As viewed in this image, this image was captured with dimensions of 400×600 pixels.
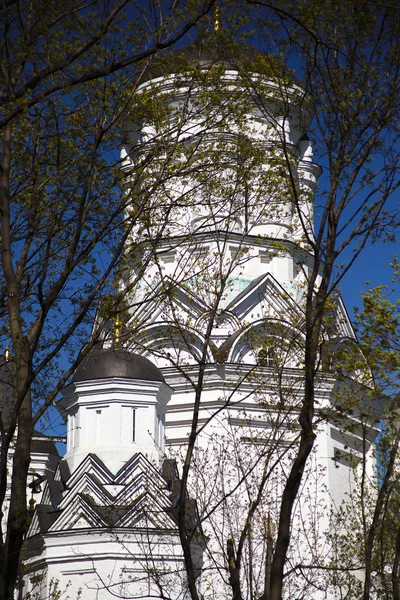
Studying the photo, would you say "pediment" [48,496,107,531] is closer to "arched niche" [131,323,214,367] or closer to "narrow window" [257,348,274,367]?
"arched niche" [131,323,214,367]

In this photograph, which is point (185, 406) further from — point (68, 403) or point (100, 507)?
point (100, 507)

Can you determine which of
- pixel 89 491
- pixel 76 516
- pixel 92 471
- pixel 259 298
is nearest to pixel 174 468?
pixel 92 471

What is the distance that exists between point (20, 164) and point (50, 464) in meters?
16.3

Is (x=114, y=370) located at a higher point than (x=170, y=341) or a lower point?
lower

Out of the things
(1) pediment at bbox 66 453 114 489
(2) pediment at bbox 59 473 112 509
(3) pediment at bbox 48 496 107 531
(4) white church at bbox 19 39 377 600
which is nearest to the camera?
(4) white church at bbox 19 39 377 600

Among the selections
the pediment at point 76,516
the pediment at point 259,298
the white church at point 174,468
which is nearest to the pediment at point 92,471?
the white church at point 174,468

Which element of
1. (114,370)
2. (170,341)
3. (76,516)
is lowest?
(76,516)

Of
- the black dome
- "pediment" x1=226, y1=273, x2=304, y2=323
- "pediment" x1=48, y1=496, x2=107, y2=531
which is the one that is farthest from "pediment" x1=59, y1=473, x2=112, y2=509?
"pediment" x1=226, y1=273, x2=304, y2=323

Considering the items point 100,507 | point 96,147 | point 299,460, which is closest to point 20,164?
point 96,147

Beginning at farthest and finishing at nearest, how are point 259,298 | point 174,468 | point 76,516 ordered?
point 259,298 → point 174,468 → point 76,516

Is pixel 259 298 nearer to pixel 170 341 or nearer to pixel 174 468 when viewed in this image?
pixel 170 341

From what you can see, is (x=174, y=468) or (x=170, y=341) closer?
(x=174, y=468)

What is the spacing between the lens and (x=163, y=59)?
11.3 m

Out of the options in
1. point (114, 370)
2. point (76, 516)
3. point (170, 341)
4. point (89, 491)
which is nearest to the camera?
point (76, 516)
